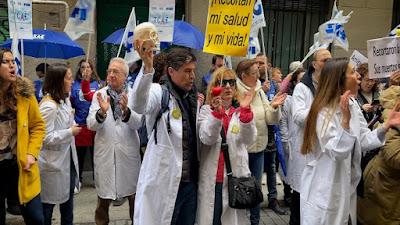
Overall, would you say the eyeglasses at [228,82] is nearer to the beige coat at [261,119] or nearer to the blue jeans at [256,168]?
the beige coat at [261,119]

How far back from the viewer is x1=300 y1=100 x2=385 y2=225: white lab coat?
10.2 ft

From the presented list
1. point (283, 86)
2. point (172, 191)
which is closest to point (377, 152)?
point (172, 191)

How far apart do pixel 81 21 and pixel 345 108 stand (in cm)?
370

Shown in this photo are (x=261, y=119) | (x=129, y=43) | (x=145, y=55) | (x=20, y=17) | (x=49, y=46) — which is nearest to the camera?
(x=145, y=55)

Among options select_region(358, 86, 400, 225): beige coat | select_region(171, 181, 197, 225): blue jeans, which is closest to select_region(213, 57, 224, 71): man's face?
select_region(358, 86, 400, 225): beige coat

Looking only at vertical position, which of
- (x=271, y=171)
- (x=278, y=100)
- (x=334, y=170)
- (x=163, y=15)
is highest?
(x=163, y=15)

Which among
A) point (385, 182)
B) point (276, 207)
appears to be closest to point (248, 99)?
point (385, 182)

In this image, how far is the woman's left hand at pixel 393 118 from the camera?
123 inches

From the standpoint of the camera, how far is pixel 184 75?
3170 mm

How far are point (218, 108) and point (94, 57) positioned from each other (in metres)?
5.90

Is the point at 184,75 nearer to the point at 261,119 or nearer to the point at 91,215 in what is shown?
the point at 261,119

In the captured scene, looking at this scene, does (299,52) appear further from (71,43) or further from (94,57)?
(71,43)

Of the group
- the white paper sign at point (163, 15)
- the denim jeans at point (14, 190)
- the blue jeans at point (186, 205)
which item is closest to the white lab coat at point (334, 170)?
the blue jeans at point (186, 205)

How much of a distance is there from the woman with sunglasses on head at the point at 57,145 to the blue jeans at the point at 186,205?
129 cm
